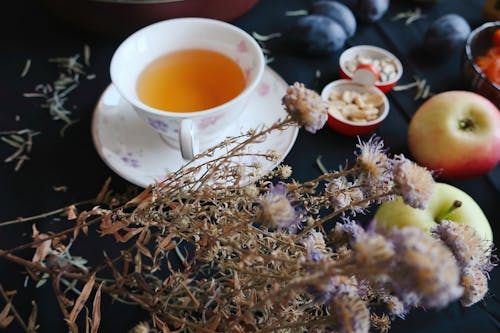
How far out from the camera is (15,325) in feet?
1.32

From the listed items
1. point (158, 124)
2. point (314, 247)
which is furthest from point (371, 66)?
point (314, 247)

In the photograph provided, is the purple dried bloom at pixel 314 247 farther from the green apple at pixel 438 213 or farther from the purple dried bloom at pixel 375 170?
the green apple at pixel 438 213

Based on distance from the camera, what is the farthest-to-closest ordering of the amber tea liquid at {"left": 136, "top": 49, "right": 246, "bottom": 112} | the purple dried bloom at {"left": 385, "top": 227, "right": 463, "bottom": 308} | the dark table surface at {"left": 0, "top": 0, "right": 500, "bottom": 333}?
the amber tea liquid at {"left": 136, "top": 49, "right": 246, "bottom": 112} → the dark table surface at {"left": 0, "top": 0, "right": 500, "bottom": 333} → the purple dried bloom at {"left": 385, "top": 227, "right": 463, "bottom": 308}

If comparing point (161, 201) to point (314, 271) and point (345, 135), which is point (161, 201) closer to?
point (314, 271)

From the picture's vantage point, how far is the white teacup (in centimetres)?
46

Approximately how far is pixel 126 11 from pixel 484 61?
471 mm

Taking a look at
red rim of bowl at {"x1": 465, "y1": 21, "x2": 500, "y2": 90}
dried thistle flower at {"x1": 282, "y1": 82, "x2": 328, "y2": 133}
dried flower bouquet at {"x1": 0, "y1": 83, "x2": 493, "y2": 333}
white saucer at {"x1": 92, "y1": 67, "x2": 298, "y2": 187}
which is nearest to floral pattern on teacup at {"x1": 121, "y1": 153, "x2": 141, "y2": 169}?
white saucer at {"x1": 92, "y1": 67, "x2": 298, "y2": 187}

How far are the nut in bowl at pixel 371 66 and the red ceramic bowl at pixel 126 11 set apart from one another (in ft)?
0.54

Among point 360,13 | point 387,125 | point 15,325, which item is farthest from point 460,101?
point 15,325

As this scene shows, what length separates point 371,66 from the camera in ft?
2.01

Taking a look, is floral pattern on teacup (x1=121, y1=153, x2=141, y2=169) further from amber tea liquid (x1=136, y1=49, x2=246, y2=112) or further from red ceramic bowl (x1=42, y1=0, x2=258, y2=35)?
red ceramic bowl (x1=42, y1=0, x2=258, y2=35)

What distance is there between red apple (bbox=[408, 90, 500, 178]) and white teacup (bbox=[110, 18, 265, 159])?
20 cm

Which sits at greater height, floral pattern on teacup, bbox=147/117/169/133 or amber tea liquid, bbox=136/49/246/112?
floral pattern on teacup, bbox=147/117/169/133

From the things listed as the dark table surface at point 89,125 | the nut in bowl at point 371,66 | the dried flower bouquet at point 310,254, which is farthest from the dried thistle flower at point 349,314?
the nut in bowl at point 371,66
